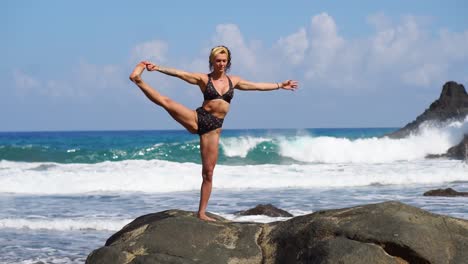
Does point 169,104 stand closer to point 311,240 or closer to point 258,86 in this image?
point 258,86

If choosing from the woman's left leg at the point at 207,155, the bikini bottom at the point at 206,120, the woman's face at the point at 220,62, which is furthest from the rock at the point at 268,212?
the woman's face at the point at 220,62

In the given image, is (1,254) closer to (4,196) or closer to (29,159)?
(4,196)

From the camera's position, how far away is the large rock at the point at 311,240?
19.7ft

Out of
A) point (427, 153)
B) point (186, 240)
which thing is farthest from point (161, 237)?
point (427, 153)

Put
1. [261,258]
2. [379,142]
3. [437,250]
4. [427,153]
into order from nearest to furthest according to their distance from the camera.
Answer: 1. [437,250]
2. [261,258]
3. [427,153]
4. [379,142]

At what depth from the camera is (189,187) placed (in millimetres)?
22234

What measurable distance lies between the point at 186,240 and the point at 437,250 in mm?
2149

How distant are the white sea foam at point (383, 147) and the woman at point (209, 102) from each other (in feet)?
94.3

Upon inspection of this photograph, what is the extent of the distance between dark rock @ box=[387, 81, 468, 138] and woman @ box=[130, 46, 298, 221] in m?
33.2

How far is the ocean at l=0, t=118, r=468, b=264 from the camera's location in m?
13.2

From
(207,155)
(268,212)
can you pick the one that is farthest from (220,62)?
(268,212)

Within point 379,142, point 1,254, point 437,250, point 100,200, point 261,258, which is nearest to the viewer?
point 437,250

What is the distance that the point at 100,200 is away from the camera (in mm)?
18391

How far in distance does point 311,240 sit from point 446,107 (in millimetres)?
35406
